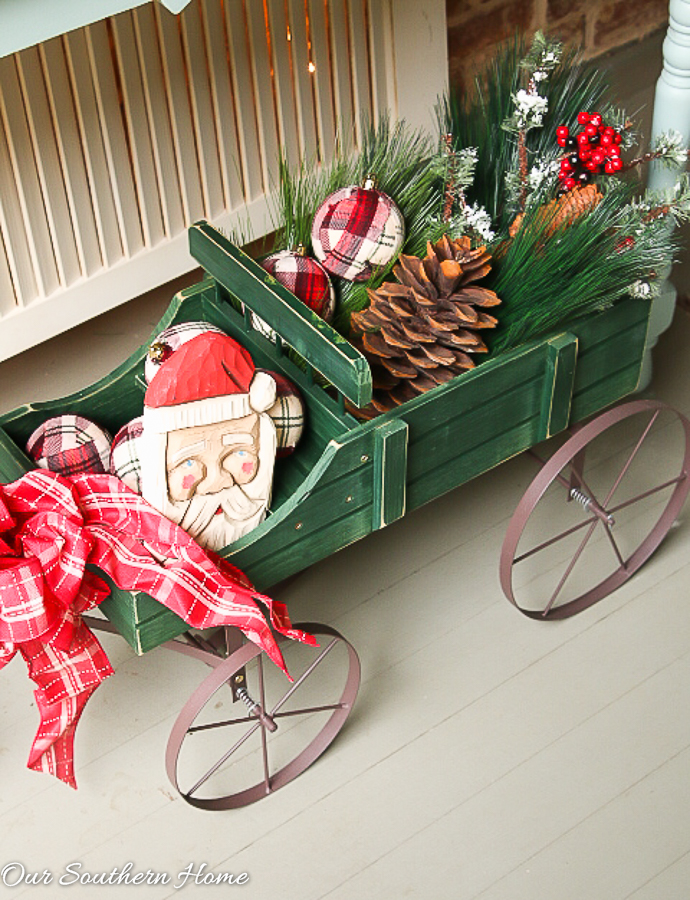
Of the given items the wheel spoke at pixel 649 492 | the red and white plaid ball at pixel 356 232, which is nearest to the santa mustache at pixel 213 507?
the red and white plaid ball at pixel 356 232

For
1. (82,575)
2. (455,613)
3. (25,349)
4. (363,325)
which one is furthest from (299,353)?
(25,349)

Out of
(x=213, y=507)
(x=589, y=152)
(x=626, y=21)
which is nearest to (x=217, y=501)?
(x=213, y=507)

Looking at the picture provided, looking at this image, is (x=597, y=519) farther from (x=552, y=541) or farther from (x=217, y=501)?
(x=217, y=501)

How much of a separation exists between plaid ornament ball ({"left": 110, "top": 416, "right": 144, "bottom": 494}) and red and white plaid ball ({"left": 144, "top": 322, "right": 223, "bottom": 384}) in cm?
7

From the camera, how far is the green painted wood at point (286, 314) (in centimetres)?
133

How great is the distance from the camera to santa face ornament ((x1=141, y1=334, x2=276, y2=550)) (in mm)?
1329

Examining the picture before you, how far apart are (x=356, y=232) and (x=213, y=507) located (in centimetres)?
43

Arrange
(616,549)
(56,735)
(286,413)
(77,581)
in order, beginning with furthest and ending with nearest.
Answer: (616,549), (286,413), (56,735), (77,581)

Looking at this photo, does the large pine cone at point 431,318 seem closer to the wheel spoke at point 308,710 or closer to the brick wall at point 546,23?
the wheel spoke at point 308,710

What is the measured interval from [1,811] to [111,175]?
3.49 feet

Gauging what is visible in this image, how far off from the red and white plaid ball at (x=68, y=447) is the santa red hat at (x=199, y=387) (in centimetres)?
22

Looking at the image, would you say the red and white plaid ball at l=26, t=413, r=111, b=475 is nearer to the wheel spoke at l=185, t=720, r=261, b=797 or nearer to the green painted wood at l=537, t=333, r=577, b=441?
the wheel spoke at l=185, t=720, r=261, b=797

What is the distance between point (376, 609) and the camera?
5.67 ft

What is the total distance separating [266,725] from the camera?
4.81 ft
